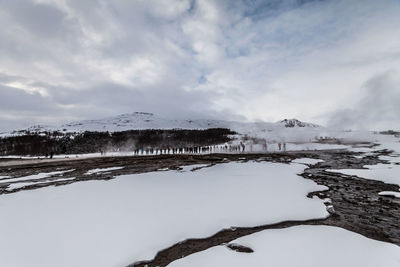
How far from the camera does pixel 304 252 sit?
4.34 meters

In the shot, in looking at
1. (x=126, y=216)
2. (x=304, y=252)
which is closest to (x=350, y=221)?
(x=304, y=252)

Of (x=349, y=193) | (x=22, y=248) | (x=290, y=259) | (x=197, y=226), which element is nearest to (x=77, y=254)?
(x=22, y=248)

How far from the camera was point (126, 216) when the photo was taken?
6.39m

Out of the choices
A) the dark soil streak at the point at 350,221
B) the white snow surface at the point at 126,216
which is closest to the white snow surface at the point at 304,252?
the dark soil streak at the point at 350,221

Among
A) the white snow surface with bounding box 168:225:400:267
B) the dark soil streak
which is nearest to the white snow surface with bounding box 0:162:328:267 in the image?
the dark soil streak

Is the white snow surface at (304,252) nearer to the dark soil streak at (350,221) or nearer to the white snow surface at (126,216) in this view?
the dark soil streak at (350,221)

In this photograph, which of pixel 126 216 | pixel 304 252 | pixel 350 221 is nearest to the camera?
pixel 304 252

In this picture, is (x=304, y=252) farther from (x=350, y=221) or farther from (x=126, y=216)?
(x=126, y=216)

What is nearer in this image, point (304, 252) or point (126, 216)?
point (304, 252)

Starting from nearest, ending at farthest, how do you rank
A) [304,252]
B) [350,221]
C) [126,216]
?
[304,252]
[350,221]
[126,216]

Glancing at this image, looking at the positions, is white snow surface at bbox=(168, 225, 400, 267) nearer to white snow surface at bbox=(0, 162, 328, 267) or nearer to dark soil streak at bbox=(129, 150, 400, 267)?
Answer: dark soil streak at bbox=(129, 150, 400, 267)

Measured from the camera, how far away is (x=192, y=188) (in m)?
9.84

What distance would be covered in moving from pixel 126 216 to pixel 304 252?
195 inches

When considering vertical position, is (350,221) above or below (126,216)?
below
